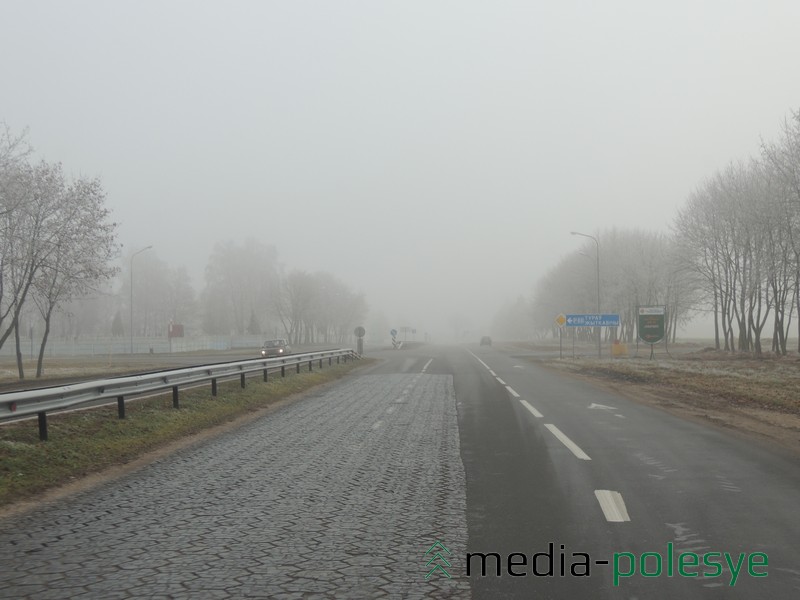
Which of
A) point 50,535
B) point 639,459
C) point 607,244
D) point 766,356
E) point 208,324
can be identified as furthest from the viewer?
point 208,324

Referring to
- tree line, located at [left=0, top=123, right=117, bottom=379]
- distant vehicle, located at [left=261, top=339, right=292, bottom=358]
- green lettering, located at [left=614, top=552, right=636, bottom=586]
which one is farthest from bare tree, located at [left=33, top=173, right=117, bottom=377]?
green lettering, located at [left=614, top=552, right=636, bottom=586]

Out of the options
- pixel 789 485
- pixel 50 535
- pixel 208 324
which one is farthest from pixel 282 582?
pixel 208 324

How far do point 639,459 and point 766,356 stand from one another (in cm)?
3329

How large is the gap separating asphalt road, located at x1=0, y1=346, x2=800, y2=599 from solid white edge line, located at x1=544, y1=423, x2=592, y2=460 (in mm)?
102

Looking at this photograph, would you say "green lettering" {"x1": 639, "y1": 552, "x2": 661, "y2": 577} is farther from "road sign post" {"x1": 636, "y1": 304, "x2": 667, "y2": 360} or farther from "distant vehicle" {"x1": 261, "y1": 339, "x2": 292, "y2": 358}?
"distant vehicle" {"x1": 261, "y1": 339, "x2": 292, "y2": 358}

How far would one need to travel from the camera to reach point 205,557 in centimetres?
454

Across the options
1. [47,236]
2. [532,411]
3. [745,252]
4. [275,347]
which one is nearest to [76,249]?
[47,236]

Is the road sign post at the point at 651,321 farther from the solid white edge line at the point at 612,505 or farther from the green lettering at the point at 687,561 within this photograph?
the green lettering at the point at 687,561

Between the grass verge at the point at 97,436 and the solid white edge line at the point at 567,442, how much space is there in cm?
640

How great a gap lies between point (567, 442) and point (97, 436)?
7.41 meters

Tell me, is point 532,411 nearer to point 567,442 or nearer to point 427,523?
point 567,442

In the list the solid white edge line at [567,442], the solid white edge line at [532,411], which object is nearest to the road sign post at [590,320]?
the solid white edge line at [532,411]

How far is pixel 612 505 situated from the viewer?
19.2 ft

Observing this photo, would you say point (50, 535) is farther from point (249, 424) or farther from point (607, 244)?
point (607, 244)
